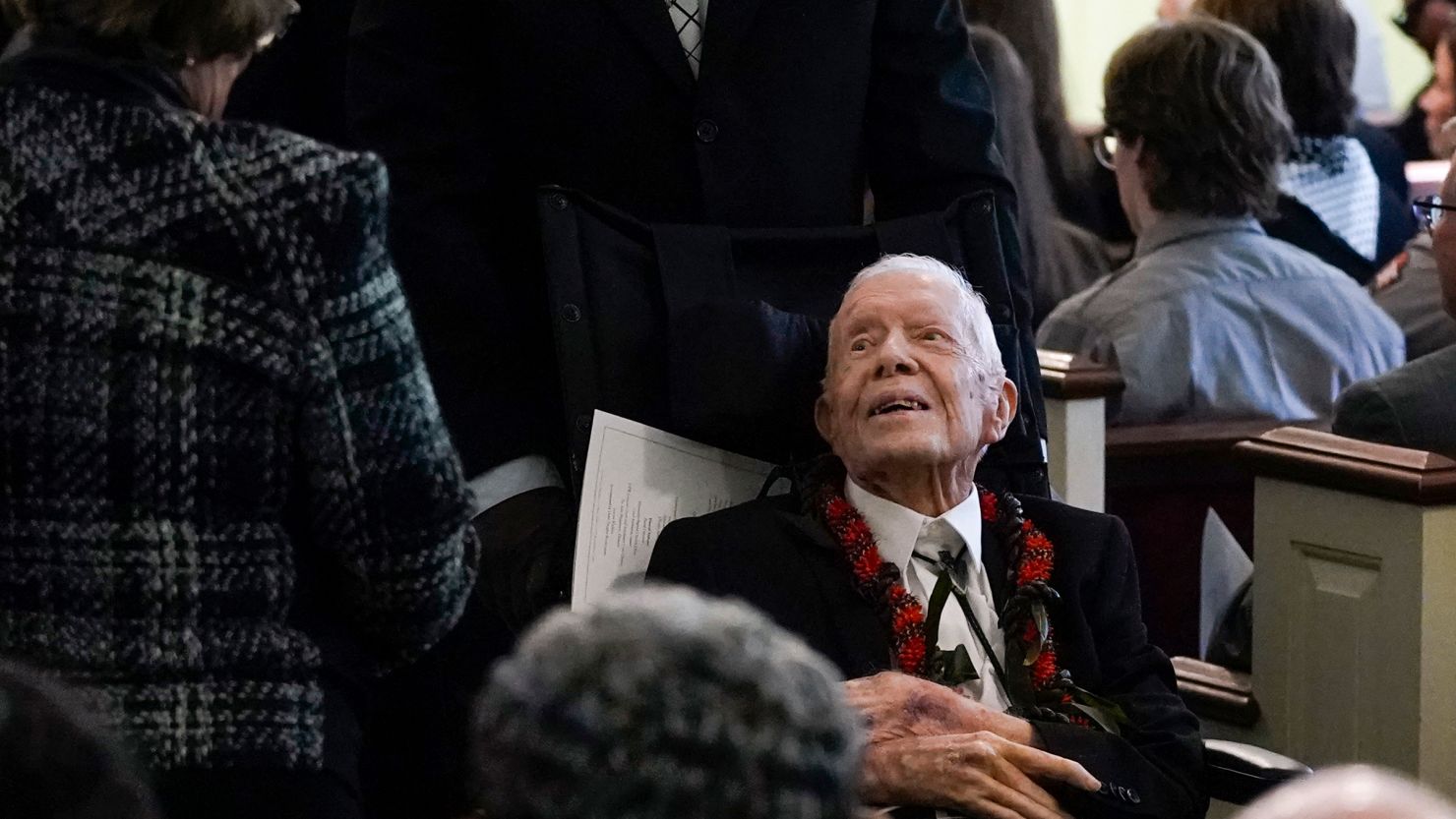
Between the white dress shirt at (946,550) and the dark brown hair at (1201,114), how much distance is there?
167cm

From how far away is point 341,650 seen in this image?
74.5 inches

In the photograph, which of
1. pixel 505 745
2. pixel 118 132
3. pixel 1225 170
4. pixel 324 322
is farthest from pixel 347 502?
pixel 1225 170

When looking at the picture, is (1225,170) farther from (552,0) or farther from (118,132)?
(118,132)

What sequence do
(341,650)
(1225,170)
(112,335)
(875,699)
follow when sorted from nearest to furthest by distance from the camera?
(112,335), (341,650), (875,699), (1225,170)

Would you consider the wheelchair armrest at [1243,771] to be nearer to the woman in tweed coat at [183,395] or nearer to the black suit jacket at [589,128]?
the black suit jacket at [589,128]

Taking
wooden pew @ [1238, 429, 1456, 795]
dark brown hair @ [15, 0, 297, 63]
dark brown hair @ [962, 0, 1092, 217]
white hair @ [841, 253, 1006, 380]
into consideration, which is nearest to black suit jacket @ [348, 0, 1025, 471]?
white hair @ [841, 253, 1006, 380]

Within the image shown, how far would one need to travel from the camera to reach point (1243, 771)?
97.9 inches

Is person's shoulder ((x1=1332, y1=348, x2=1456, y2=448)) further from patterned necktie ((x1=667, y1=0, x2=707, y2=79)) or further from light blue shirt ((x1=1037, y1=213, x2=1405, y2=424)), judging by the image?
patterned necktie ((x1=667, y1=0, x2=707, y2=79))

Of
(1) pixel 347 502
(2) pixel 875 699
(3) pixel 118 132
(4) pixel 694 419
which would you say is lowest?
(2) pixel 875 699

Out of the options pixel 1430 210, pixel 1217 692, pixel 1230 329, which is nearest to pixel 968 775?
pixel 1217 692

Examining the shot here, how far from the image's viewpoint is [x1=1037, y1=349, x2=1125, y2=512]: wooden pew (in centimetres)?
387

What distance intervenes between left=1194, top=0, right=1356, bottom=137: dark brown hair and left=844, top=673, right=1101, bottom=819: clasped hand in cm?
249

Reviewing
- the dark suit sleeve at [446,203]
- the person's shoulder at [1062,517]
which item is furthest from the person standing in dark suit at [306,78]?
the person's shoulder at [1062,517]

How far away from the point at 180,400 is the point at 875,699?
974mm
